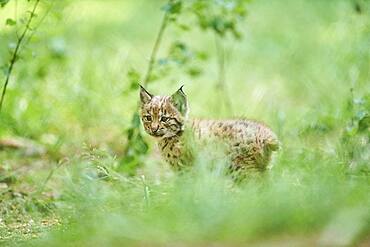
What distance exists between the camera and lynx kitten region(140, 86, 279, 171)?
6.07 m

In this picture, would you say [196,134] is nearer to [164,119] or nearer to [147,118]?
[164,119]

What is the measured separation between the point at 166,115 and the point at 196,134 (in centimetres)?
23

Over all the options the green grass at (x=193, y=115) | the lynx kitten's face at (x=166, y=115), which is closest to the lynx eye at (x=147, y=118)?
the lynx kitten's face at (x=166, y=115)

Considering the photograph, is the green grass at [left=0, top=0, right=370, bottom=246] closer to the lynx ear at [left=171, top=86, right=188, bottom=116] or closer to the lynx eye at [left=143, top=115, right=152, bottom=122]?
the lynx eye at [left=143, top=115, right=152, bottom=122]

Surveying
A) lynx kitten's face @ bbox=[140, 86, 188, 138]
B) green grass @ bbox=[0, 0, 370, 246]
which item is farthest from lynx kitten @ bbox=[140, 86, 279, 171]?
green grass @ bbox=[0, 0, 370, 246]

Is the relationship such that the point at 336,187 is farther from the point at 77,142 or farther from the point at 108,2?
the point at 108,2

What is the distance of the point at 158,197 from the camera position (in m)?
5.52

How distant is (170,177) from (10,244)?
132 centimetres

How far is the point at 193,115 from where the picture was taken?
8250 mm

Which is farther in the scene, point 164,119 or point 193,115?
point 193,115

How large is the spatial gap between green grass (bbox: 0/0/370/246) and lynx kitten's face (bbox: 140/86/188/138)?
0.35 metres

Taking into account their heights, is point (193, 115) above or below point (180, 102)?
below

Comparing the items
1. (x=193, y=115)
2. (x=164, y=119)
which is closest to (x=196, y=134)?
(x=164, y=119)

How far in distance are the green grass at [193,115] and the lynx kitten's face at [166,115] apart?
353 mm
